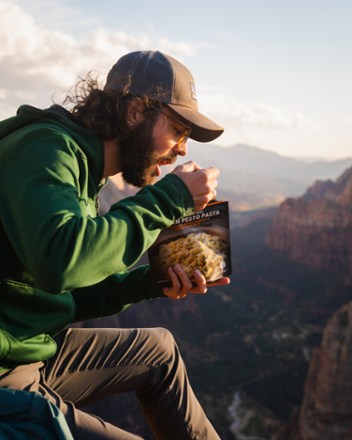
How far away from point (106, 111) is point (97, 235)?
0.97 m

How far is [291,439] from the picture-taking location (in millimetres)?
23297

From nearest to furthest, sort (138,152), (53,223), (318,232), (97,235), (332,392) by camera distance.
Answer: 1. (53,223)
2. (97,235)
3. (138,152)
4. (332,392)
5. (318,232)

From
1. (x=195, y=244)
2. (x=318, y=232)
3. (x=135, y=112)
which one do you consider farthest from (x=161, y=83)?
(x=318, y=232)

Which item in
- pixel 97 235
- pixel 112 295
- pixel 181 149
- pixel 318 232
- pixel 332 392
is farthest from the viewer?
pixel 318 232

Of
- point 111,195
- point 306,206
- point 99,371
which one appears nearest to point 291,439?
point 99,371

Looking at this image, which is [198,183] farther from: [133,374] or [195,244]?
[133,374]

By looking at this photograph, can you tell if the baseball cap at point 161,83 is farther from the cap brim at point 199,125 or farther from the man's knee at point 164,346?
the man's knee at point 164,346

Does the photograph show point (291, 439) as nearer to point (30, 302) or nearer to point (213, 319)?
point (30, 302)

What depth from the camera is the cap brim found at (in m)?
2.65

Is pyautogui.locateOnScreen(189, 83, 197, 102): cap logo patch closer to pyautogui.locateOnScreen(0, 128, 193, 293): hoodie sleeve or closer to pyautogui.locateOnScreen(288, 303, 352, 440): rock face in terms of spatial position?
pyautogui.locateOnScreen(0, 128, 193, 293): hoodie sleeve

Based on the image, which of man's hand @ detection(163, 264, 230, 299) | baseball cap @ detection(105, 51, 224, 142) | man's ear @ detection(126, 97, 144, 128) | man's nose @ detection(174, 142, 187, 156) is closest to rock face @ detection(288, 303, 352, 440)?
man's hand @ detection(163, 264, 230, 299)

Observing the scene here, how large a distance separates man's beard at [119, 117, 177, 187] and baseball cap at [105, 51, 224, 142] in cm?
15

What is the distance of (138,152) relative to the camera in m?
2.62

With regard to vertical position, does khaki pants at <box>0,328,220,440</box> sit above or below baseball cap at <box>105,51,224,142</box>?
below
